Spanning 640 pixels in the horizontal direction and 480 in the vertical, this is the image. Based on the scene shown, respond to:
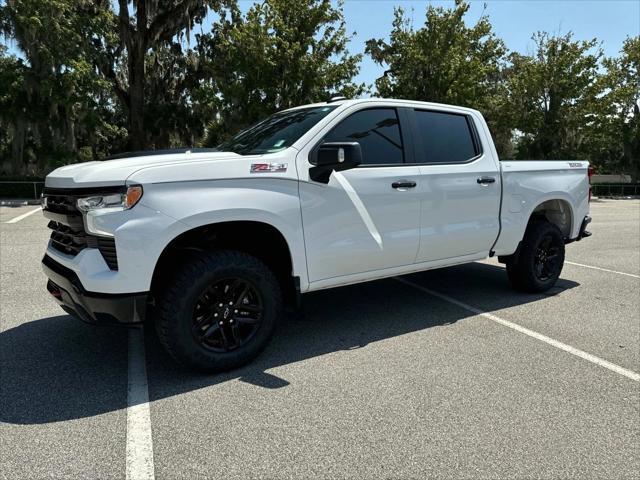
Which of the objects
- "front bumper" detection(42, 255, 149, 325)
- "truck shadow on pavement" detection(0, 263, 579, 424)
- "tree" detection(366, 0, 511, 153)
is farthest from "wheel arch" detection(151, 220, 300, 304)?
"tree" detection(366, 0, 511, 153)

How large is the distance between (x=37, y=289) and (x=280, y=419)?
164 inches

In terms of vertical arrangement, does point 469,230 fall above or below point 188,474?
above

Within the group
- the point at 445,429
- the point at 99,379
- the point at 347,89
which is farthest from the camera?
the point at 347,89

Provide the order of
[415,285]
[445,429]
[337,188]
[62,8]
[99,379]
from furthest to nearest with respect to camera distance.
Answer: [62,8] < [415,285] < [337,188] < [99,379] < [445,429]

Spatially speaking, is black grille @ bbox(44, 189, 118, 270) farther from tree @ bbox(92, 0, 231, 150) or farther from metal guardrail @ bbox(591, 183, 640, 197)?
metal guardrail @ bbox(591, 183, 640, 197)

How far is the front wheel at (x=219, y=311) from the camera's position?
3406 mm

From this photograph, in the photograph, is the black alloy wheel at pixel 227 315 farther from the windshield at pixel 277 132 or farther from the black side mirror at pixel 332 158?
the windshield at pixel 277 132

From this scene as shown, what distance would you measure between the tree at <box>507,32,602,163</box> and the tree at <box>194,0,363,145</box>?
12.5 meters

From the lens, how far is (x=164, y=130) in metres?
26.0

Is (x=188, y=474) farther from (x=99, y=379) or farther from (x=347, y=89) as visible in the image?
(x=347, y=89)

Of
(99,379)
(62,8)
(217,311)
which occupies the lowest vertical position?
(99,379)

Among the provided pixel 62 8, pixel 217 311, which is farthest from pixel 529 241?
pixel 62 8

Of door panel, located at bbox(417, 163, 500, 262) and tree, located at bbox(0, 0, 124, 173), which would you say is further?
tree, located at bbox(0, 0, 124, 173)

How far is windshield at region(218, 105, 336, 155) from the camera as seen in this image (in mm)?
4070
